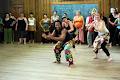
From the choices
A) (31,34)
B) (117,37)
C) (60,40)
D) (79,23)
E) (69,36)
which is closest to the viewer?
(60,40)

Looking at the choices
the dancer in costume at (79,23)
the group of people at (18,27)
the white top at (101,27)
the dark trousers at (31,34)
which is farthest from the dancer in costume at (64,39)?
the dark trousers at (31,34)

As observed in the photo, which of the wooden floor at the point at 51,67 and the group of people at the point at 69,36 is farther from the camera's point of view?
the group of people at the point at 69,36

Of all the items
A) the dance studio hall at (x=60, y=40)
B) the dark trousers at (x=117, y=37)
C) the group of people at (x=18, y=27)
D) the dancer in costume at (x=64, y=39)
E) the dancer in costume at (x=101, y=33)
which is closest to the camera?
the dance studio hall at (x=60, y=40)

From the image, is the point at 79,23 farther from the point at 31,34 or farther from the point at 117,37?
the point at 31,34

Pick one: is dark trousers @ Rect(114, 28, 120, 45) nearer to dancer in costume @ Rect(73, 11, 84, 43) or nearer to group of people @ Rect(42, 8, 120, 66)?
dancer in costume @ Rect(73, 11, 84, 43)

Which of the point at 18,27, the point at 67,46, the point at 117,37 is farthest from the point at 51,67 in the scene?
the point at 18,27

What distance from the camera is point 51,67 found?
268 inches

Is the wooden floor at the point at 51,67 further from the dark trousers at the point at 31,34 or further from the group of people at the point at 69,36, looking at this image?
the dark trousers at the point at 31,34

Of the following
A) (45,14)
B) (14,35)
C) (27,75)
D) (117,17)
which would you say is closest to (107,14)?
(117,17)

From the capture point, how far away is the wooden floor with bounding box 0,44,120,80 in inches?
233

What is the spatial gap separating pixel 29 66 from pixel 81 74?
1.43m

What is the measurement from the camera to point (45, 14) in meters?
11.8

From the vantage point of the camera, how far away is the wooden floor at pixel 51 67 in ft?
19.4

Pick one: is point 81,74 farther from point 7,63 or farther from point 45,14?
point 45,14
